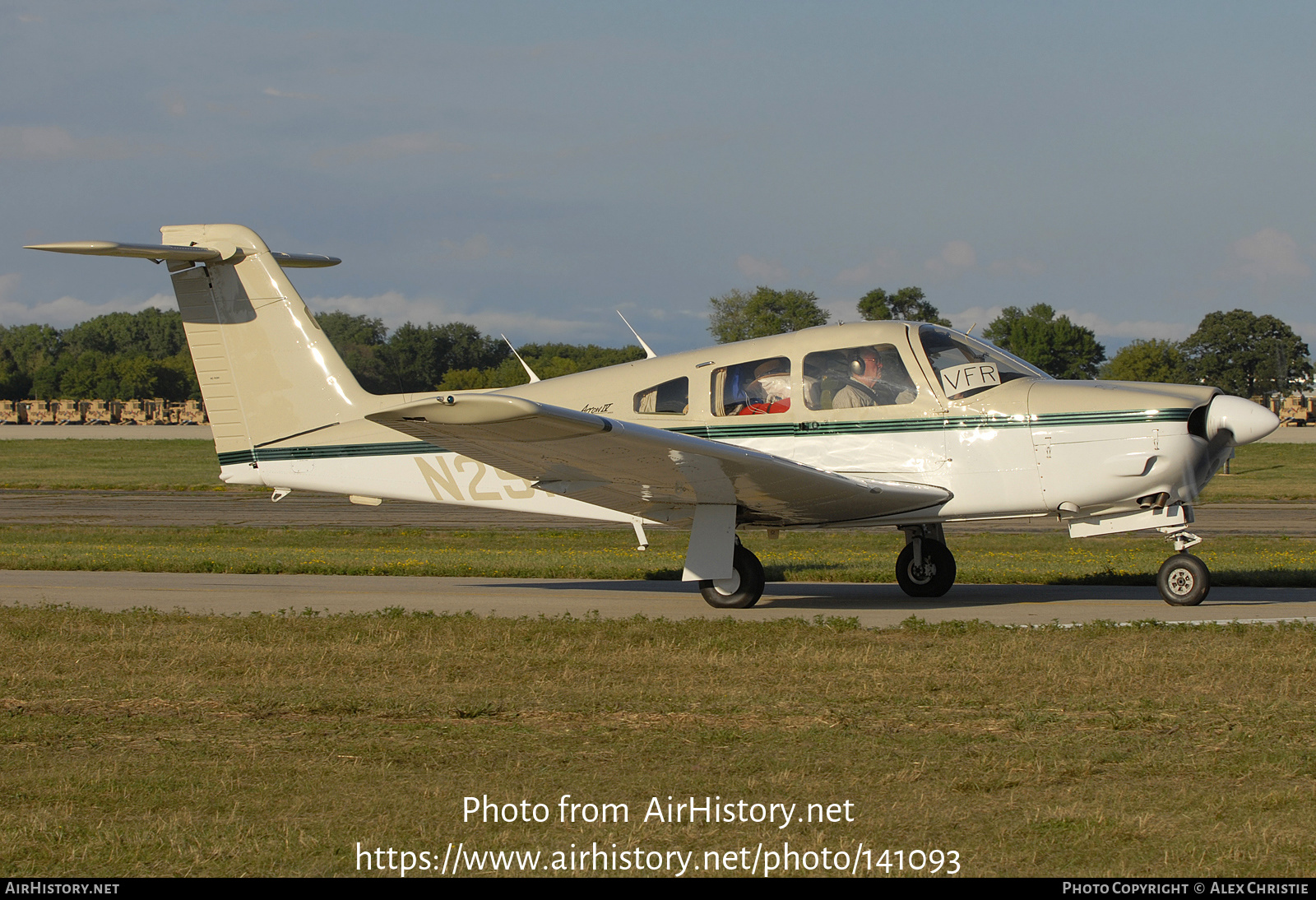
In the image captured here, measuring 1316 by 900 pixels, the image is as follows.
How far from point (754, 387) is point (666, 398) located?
95cm

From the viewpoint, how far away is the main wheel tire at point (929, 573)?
12359mm

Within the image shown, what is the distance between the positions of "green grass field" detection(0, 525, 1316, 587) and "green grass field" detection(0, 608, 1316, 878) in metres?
5.22

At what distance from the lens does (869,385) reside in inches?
442

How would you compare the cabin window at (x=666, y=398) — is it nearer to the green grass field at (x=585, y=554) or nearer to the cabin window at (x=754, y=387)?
the cabin window at (x=754, y=387)

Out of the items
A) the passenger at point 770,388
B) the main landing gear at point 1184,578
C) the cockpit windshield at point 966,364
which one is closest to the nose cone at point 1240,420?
the main landing gear at point 1184,578

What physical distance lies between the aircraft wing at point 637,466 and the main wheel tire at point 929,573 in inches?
53.9

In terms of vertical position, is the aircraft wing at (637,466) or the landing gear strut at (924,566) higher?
the aircraft wing at (637,466)

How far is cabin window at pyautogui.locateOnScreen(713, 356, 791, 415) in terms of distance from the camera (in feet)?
37.8

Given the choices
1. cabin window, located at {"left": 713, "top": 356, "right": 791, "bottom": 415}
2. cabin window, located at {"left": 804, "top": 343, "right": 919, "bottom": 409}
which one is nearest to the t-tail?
cabin window, located at {"left": 713, "top": 356, "right": 791, "bottom": 415}

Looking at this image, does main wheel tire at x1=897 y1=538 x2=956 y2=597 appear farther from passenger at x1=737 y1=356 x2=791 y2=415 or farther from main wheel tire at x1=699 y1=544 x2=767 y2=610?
passenger at x1=737 y1=356 x2=791 y2=415

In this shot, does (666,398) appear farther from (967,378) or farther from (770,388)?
(967,378)

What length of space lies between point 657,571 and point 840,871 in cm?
1079
